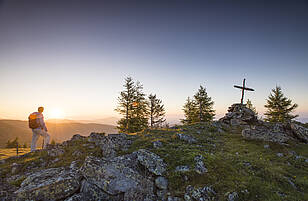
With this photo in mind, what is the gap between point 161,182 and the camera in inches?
232

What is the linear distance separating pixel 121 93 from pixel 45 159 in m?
21.9

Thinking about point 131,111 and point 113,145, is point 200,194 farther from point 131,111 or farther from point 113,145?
point 131,111

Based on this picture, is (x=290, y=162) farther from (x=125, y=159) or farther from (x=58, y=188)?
(x=58, y=188)

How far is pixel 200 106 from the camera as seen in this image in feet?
116

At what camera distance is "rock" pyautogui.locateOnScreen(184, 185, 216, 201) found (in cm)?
515

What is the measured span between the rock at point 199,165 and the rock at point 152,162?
1.58 metres

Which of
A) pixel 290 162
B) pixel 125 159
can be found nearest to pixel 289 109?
pixel 290 162

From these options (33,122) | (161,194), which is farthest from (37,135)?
(161,194)

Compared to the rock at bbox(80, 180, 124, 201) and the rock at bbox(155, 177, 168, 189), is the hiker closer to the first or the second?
the rock at bbox(80, 180, 124, 201)

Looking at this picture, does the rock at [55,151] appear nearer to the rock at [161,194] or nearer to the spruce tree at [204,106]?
the rock at [161,194]

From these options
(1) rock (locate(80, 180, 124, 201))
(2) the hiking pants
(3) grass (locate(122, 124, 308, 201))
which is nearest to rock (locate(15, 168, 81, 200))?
(1) rock (locate(80, 180, 124, 201))

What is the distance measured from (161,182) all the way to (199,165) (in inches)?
84.3

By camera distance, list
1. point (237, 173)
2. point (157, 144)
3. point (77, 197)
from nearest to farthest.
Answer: point (77, 197) < point (237, 173) < point (157, 144)

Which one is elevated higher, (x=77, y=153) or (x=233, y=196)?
(x=77, y=153)
